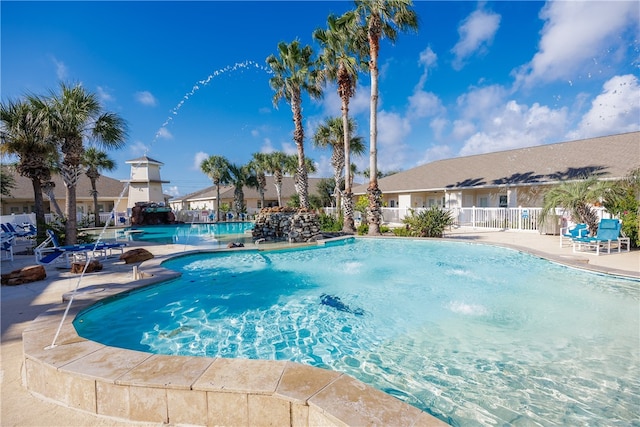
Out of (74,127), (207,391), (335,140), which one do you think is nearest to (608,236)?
(207,391)

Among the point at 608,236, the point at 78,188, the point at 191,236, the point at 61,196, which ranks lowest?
the point at 191,236

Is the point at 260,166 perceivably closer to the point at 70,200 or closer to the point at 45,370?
the point at 70,200

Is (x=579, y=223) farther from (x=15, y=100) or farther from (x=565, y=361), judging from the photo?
(x=15, y=100)

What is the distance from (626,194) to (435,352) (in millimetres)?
12819

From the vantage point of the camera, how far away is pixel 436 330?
16.9 ft

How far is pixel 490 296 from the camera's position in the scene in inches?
269

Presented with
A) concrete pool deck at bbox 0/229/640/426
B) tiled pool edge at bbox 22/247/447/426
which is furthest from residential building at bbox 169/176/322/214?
tiled pool edge at bbox 22/247/447/426

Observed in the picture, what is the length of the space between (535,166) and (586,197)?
11.1m

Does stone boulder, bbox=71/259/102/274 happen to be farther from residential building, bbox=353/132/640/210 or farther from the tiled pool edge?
residential building, bbox=353/132/640/210

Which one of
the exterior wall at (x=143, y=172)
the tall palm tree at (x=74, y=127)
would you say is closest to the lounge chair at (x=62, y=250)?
the tall palm tree at (x=74, y=127)

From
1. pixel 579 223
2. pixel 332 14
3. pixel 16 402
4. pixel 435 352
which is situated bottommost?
pixel 435 352

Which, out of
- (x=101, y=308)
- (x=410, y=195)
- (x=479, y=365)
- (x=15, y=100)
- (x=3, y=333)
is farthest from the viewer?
(x=410, y=195)

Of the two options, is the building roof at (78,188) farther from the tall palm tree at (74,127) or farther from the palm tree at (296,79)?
the palm tree at (296,79)

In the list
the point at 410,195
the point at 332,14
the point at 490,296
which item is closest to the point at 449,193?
the point at 410,195
